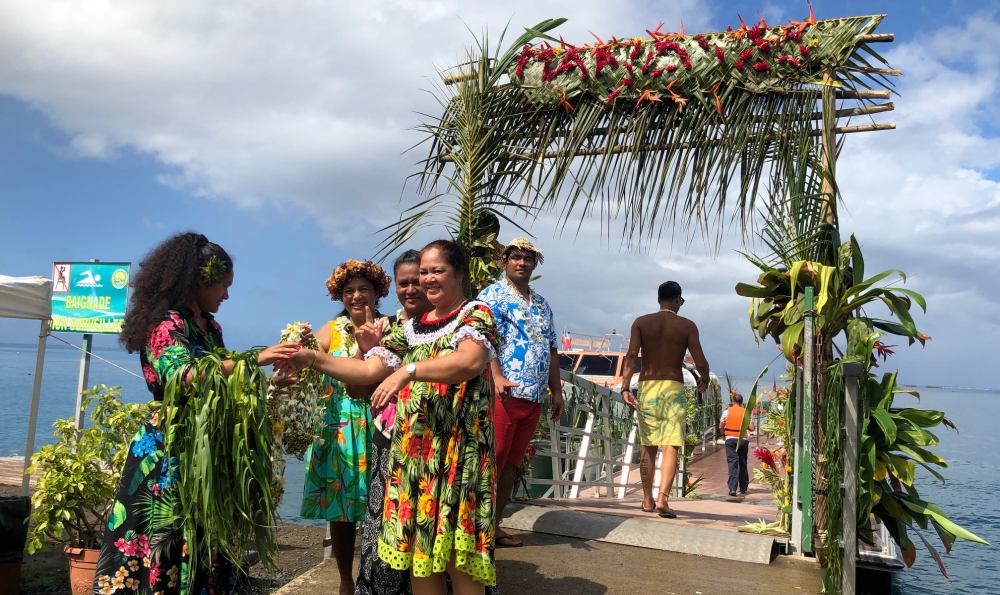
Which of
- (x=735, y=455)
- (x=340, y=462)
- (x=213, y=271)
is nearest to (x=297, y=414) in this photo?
(x=340, y=462)

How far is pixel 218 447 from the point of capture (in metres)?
2.47

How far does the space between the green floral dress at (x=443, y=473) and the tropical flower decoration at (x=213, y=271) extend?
30.0 inches

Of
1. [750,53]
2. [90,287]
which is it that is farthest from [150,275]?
[90,287]

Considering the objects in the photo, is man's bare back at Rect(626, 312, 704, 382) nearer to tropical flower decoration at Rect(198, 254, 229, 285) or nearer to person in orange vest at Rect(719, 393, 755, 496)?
person in orange vest at Rect(719, 393, 755, 496)

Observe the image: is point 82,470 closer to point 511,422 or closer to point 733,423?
point 511,422

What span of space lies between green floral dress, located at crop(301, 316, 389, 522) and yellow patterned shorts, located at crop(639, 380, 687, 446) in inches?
107

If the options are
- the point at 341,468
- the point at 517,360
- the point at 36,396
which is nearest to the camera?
the point at 341,468

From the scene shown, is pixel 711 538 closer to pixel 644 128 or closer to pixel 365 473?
pixel 365 473

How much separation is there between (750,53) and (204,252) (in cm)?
419

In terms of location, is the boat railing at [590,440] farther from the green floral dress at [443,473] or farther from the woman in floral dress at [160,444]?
the woman in floral dress at [160,444]

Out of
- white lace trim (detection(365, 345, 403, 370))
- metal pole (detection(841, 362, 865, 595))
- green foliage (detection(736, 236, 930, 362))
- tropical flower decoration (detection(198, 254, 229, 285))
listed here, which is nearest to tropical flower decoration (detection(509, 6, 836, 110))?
green foliage (detection(736, 236, 930, 362))

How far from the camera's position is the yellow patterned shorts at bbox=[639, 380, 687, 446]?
18.5 ft

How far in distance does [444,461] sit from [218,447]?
749 millimetres

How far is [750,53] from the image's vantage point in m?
5.44
